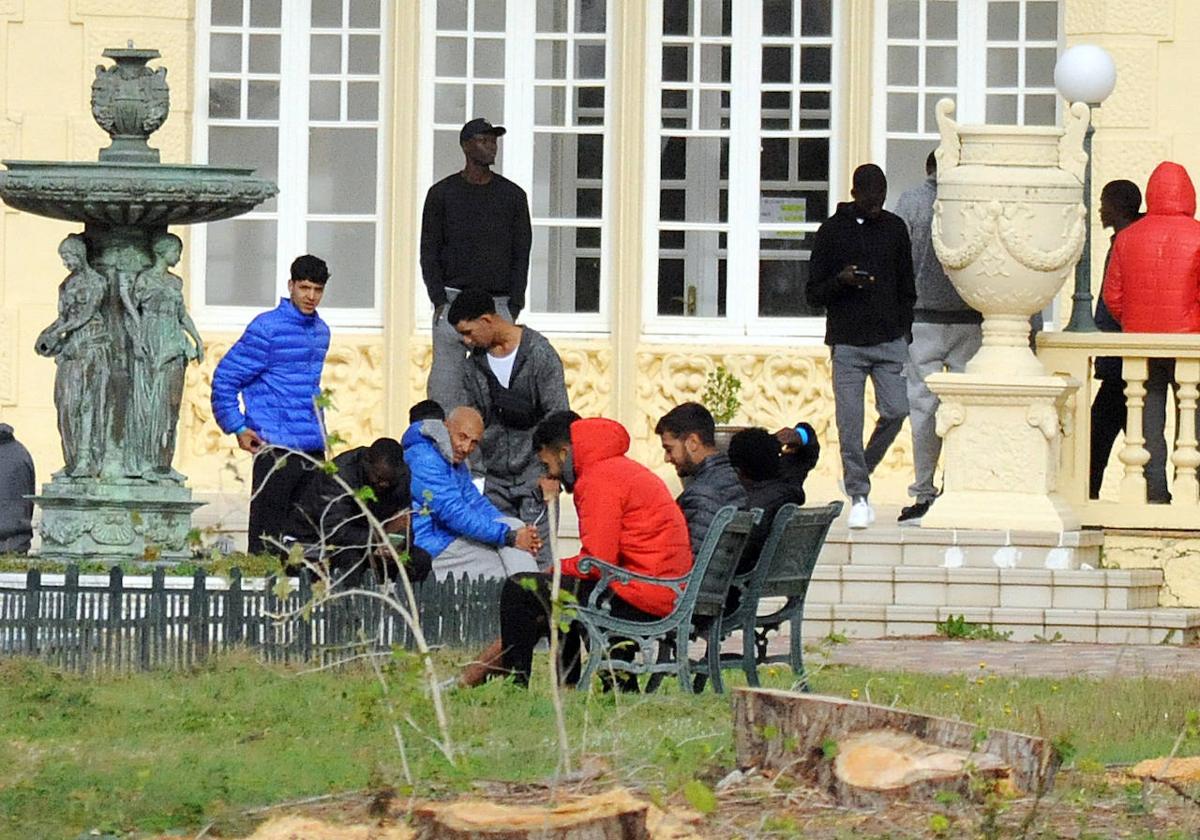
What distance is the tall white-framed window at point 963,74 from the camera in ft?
67.1

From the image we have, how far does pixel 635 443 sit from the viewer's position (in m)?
20.1

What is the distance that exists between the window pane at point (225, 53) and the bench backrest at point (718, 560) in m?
9.90

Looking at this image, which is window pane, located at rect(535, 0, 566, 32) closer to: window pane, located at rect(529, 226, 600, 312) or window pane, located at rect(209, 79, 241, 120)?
window pane, located at rect(529, 226, 600, 312)

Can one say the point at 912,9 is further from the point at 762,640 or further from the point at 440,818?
the point at 440,818

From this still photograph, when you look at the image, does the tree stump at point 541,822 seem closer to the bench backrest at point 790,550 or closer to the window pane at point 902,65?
the bench backrest at point 790,550

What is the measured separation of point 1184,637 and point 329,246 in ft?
23.8

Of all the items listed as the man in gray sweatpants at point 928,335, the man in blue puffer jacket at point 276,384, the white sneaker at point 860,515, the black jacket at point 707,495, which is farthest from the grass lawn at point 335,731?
the man in gray sweatpants at point 928,335

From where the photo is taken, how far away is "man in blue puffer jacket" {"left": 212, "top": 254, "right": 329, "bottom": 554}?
582 inches

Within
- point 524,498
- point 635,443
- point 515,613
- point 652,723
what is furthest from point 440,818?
point 635,443

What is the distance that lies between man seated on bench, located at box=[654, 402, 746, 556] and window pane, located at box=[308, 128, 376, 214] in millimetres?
8969

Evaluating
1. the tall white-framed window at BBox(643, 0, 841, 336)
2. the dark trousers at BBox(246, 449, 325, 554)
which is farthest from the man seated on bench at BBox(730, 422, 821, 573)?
the tall white-framed window at BBox(643, 0, 841, 336)

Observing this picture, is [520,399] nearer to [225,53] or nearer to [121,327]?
[121,327]

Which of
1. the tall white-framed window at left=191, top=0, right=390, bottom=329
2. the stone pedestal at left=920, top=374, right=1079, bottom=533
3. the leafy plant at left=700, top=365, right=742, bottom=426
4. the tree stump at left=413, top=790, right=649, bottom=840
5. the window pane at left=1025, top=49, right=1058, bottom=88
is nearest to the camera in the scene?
the tree stump at left=413, top=790, right=649, bottom=840

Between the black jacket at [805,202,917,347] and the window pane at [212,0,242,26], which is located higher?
the window pane at [212,0,242,26]
